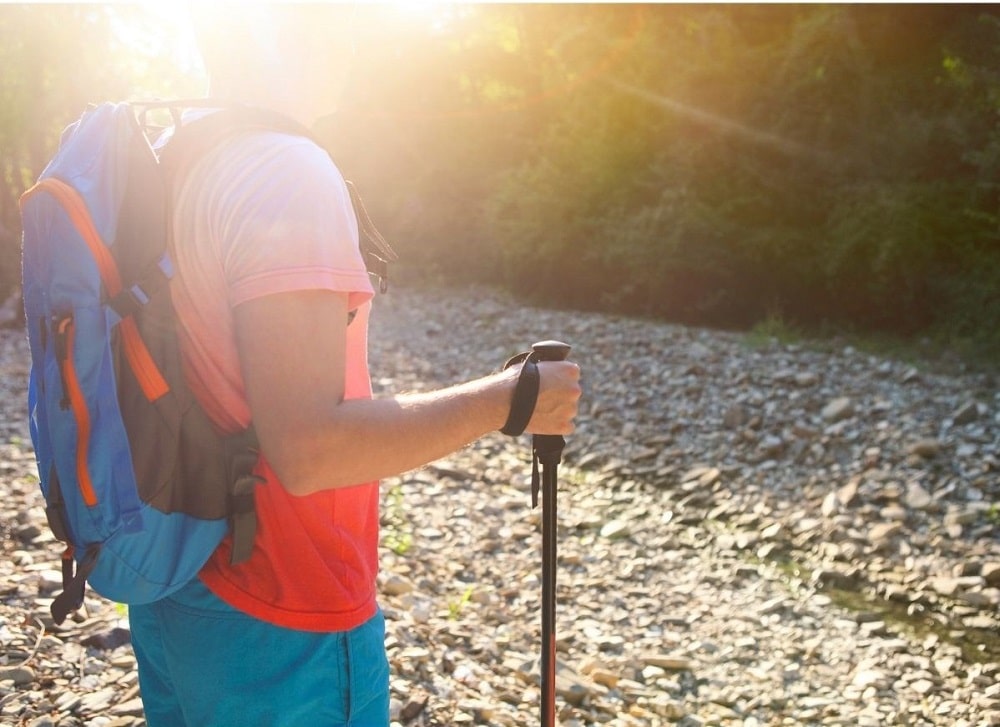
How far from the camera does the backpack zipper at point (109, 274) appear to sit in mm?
1370

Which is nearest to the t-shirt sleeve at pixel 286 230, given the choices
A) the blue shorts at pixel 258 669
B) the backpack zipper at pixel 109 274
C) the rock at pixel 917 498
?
the backpack zipper at pixel 109 274

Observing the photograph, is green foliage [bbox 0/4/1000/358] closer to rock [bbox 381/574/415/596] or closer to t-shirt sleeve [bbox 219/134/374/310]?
rock [bbox 381/574/415/596]

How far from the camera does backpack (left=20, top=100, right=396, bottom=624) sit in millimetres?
1371

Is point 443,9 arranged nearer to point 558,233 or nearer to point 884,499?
point 558,233

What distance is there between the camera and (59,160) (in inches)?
57.4

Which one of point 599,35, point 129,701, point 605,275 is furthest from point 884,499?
point 599,35

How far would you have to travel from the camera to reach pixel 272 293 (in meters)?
1.31

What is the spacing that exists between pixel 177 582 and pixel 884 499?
5.98 meters

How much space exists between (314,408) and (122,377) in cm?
32

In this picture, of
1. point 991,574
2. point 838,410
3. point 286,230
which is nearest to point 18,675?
point 286,230

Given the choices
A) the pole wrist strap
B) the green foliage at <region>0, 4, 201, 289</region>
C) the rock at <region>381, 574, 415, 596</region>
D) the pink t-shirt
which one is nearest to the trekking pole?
the pole wrist strap

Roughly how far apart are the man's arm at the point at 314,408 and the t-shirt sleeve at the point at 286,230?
27 mm

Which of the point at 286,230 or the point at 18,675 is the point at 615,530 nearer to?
the point at 18,675

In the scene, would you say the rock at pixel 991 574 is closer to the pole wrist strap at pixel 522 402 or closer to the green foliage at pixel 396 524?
the green foliage at pixel 396 524
